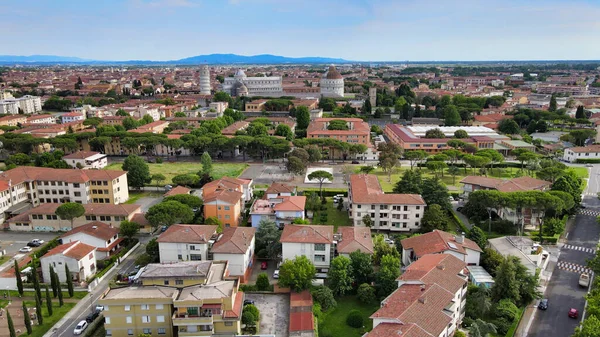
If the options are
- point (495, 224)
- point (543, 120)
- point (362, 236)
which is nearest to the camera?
point (362, 236)

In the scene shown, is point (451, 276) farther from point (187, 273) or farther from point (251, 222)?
point (251, 222)

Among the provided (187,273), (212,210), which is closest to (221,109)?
(212,210)

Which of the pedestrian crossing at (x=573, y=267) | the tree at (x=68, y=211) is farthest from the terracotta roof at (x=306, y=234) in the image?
the tree at (x=68, y=211)

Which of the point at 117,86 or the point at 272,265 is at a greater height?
the point at 117,86

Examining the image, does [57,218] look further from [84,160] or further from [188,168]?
[188,168]

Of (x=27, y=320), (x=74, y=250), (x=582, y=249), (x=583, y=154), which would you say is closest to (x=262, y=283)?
(x=27, y=320)

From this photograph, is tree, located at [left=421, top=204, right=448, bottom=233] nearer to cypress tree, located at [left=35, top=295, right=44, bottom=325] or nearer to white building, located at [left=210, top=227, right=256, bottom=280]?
white building, located at [left=210, top=227, right=256, bottom=280]
